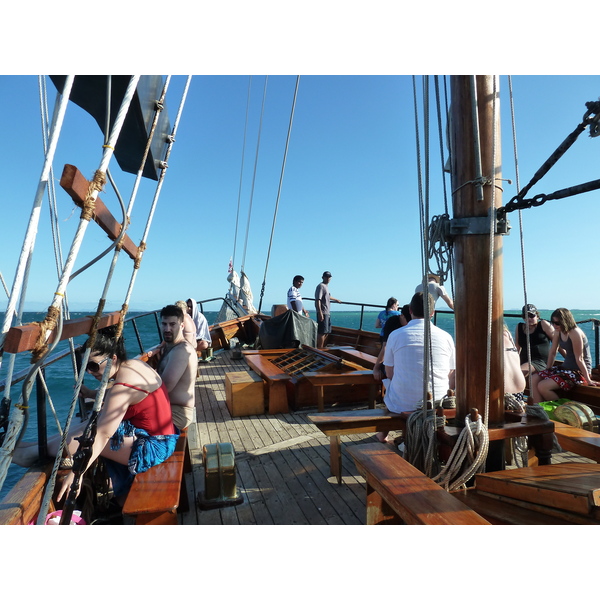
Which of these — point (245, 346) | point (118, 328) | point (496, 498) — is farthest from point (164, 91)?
point (245, 346)

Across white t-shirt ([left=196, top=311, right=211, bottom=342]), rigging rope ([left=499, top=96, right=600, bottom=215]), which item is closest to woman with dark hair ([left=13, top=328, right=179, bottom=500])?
rigging rope ([left=499, top=96, right=600, bottom=215])

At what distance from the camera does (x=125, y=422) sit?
2.15 m

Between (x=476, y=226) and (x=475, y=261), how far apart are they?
0.54 ft

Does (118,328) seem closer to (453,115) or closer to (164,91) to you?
(164,91)

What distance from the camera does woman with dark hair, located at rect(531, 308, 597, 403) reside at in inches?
136

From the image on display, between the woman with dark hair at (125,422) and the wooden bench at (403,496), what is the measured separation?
1.14 meters

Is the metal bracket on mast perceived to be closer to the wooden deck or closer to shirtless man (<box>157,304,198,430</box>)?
the wooden deck

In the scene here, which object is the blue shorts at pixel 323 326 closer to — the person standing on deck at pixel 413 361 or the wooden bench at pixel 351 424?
the person standing on deck at pixel 413 361

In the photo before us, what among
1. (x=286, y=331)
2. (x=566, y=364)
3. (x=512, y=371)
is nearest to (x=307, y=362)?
(x=286, y=331)

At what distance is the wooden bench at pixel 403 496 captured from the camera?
1.19 meters

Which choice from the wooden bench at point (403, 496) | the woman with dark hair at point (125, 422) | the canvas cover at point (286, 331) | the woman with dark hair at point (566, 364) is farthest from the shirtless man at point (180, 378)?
the canvas cover at point (286, 331)

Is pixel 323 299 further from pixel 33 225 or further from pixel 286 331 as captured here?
pixel 33 225
